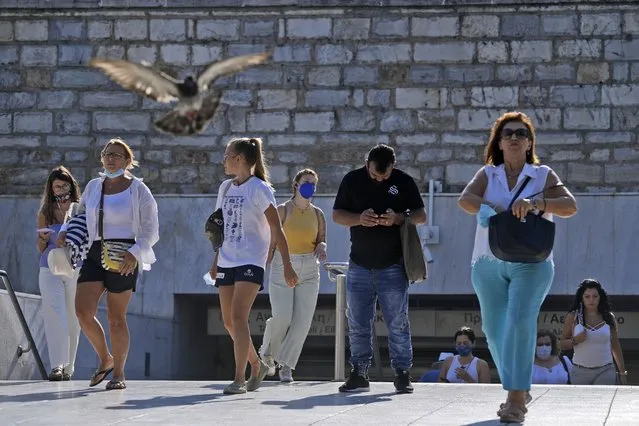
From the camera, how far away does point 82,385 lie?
11266mm

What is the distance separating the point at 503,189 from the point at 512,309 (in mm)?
664

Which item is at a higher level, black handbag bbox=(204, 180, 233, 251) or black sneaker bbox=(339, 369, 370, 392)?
black handbag bbox=(204, 180, 233, 251)

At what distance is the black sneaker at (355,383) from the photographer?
10367 millimetres

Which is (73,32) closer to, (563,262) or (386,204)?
(563,262)

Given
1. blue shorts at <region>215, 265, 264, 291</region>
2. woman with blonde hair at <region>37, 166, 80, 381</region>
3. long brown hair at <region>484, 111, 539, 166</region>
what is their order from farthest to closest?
woman with blonde hair at <region>37, 166, 80, 381</region> < blue shorts at <region>215, 265, 264, 291</region> < long brown hair at <region>484, 111, 539, 166</region>

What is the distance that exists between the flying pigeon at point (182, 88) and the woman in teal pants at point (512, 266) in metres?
1.85

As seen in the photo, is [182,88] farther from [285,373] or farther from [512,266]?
[285,373]

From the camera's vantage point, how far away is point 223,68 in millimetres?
7008

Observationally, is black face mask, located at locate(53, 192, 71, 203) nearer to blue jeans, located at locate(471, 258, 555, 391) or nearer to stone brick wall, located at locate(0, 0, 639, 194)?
stone brick wall, located at locate(0, 0, 639, 194)

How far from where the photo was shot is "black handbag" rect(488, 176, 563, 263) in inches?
321

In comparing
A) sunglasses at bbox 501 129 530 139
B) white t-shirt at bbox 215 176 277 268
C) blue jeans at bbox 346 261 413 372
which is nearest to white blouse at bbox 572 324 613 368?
blue jeans at bbox 346 261 413 372

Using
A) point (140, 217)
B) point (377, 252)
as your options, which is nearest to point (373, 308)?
point (377, 252)

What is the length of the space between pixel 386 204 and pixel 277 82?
23.0ft

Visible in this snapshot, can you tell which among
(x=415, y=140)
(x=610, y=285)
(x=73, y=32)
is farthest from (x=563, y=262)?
(x=73, y=32)
